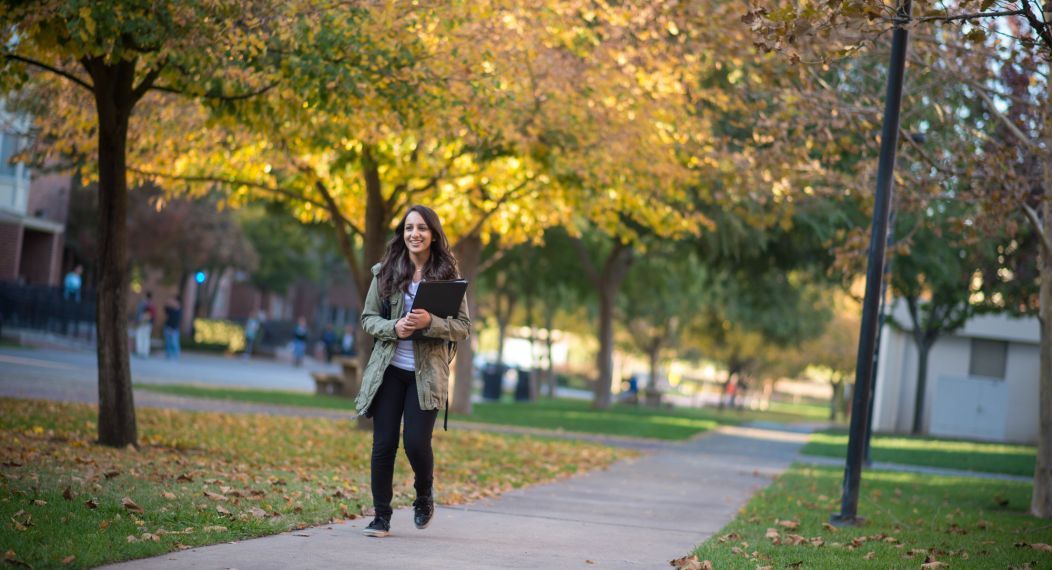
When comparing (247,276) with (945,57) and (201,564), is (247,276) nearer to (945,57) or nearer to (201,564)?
(945,57)

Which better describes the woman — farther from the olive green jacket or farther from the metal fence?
the metal fence

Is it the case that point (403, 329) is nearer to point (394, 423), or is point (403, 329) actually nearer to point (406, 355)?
point (406, 355)

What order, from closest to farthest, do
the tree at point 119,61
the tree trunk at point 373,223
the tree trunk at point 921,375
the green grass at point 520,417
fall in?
the tree at point 119,61
the tree trunk at point 373,223
the green grass at point 520,417
the tree trunk at point 921,375

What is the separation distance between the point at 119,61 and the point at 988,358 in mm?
38264

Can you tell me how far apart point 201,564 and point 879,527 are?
649 cm

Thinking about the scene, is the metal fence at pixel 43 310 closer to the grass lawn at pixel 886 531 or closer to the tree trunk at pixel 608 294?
the tree trunk at pixel 608 294

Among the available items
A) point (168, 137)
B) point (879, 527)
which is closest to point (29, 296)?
point (168, 137)

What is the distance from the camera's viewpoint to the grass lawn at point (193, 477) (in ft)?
21.9

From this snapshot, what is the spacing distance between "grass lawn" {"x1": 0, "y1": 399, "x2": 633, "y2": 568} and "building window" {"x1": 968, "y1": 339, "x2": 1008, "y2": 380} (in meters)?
29.9

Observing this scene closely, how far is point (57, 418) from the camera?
14188 millimetres

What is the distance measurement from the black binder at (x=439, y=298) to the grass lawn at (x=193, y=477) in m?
1.60

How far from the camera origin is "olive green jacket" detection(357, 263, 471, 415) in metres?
7.34

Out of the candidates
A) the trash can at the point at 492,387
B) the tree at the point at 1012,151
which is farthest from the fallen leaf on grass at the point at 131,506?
the trash can at the point at 492,387

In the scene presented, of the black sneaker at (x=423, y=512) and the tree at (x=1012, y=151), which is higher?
the tree at (x=1012, y=151)
